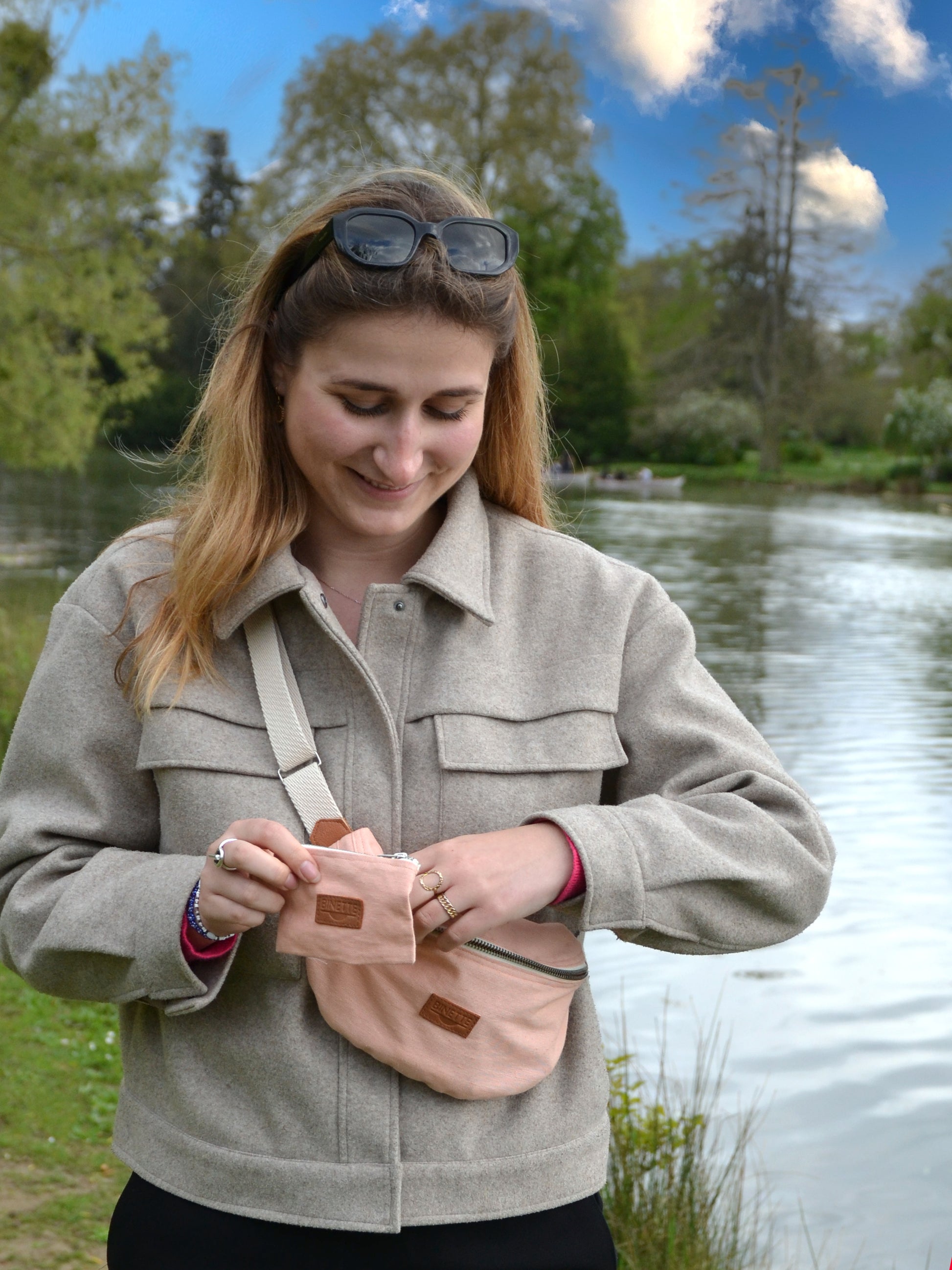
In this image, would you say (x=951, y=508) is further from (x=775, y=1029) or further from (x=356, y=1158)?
(x=356, y=1158)

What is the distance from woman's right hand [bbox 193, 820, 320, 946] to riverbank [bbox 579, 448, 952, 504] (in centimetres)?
3389

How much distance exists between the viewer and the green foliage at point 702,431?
3212 centimetres

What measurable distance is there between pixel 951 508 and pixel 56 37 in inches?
881

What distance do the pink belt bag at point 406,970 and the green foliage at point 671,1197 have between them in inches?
49.1

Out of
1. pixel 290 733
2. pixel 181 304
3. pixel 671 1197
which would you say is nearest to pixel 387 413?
pixel 290 733

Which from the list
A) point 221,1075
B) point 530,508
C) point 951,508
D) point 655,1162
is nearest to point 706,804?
point 530,508

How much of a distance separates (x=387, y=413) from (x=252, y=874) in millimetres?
560

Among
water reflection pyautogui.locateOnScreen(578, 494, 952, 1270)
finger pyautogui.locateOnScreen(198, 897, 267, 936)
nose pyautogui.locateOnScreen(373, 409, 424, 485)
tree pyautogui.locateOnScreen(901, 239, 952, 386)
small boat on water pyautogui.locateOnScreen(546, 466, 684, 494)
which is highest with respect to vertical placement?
tree pyautogui.locateOnScreen(901, 239, 952, 386)

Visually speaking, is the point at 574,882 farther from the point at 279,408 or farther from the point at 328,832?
the point at 279,408

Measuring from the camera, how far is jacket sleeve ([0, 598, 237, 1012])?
146cm

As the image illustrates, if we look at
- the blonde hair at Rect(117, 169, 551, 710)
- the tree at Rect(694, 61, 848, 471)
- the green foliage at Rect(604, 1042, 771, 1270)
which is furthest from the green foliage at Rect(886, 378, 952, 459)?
the blonde hair at Rect(117, 169, 551, 710)

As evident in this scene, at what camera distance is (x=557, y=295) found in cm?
3841

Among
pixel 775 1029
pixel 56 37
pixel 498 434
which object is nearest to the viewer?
pixel 498 434

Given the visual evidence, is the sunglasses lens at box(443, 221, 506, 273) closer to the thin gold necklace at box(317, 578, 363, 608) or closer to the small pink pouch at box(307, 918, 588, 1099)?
the thin gold necklace at box(317, 578, 363, 608)
